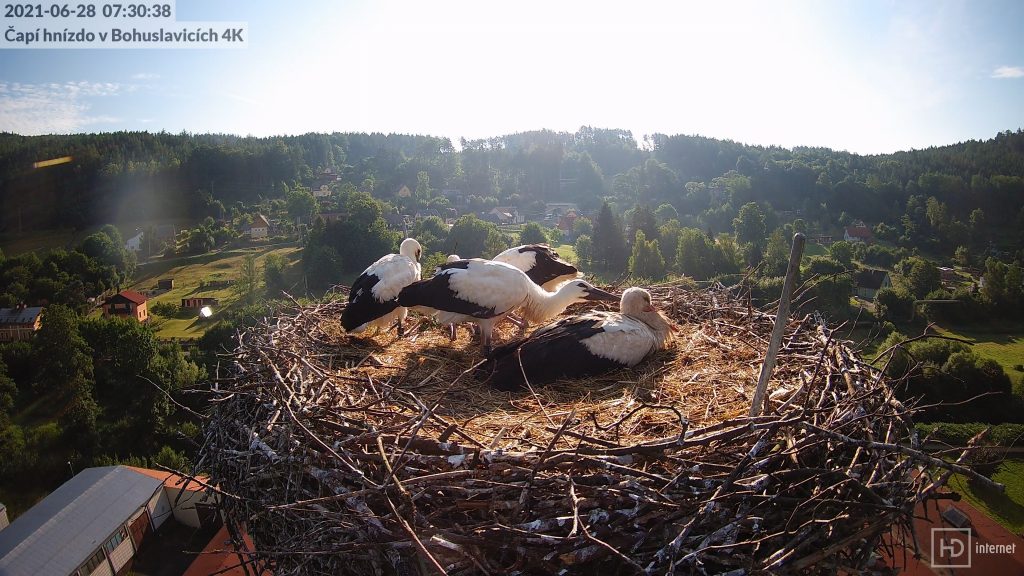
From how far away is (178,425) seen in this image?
666 inches

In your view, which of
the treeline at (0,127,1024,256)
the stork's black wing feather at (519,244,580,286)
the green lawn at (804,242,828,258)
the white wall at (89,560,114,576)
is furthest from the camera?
the green lawn at (804,242,828,258)

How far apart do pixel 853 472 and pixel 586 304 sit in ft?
12.7

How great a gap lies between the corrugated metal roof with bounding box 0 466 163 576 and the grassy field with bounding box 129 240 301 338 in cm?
1293

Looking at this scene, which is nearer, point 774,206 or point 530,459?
point 530,459

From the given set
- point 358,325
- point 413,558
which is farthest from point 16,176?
point 413,558

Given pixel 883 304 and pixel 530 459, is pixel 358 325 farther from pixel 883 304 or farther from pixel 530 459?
pixel 883 304

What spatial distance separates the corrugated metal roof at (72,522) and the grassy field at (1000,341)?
86.0ft

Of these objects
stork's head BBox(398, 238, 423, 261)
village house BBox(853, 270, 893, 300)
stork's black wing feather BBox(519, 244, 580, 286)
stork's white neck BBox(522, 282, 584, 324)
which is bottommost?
village house BBox(853, 270, 893, 300)

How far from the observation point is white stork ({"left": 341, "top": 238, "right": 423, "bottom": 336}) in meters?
5.18

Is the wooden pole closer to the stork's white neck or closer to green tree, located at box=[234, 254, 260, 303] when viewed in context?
the stork's white neck

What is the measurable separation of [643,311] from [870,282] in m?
31.4

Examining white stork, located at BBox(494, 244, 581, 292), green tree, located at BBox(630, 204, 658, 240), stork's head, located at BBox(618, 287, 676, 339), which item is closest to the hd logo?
stork's head, located at BBox(618, 287, 676, 339)

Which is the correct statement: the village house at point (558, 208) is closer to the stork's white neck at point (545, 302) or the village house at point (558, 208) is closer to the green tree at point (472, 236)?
the green tree at point (472, 236)

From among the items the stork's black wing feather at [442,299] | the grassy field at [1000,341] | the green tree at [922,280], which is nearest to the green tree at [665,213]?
the green tree at [922,280]
